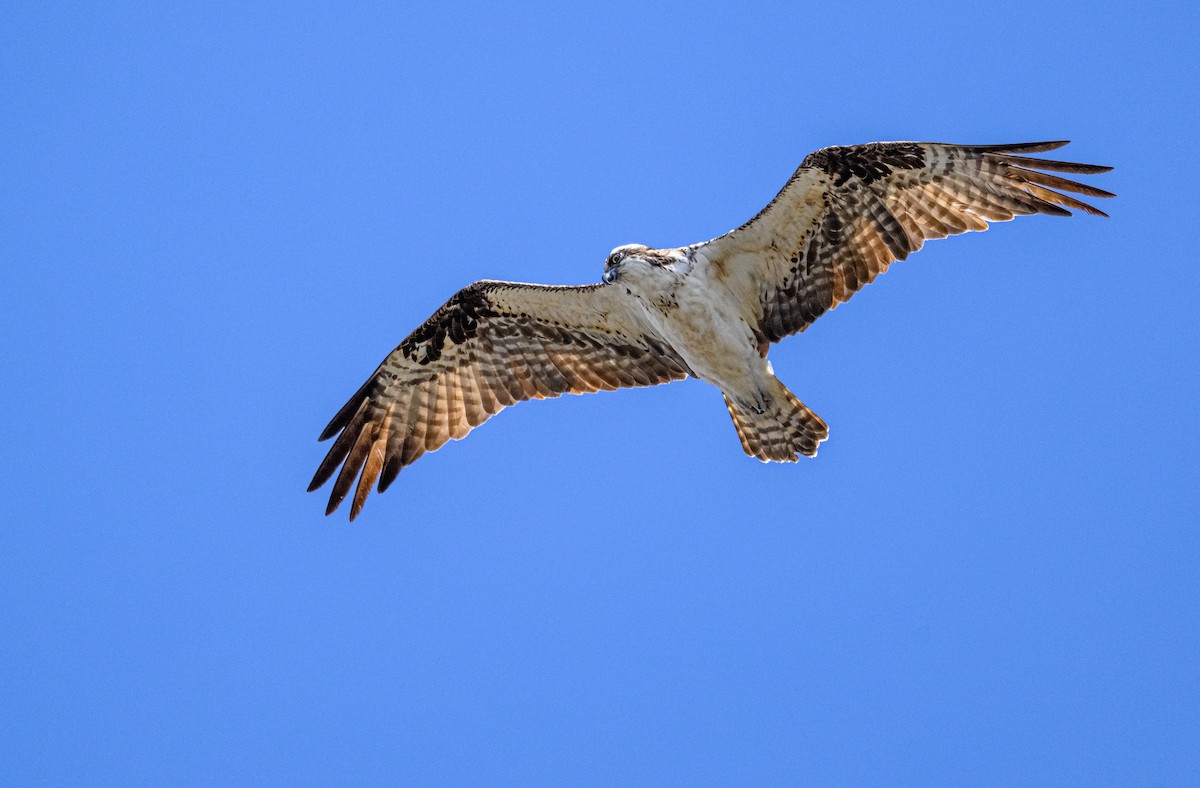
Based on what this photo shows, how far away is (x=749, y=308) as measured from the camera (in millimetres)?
11375

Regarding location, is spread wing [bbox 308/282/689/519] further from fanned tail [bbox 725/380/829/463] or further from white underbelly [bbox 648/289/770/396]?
fanned tail [bbox 725/380/829/463]

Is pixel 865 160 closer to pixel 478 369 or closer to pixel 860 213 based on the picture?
pixel 860 213

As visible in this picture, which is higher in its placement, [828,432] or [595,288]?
[595,288]

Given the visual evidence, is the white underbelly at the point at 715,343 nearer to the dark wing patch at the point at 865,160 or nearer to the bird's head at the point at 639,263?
the bird's head at the point at 639,263

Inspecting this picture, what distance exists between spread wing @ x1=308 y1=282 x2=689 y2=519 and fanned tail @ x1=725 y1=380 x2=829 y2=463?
80 cm

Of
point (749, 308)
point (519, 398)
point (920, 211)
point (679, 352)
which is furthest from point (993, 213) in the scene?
point (519, 398)

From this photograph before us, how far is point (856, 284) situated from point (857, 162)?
1067 millimetres

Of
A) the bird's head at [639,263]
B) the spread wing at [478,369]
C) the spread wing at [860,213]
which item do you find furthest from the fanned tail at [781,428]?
the bird's head at [639,263]

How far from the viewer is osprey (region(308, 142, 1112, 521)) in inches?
423

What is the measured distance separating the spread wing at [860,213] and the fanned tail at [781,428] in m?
0.62

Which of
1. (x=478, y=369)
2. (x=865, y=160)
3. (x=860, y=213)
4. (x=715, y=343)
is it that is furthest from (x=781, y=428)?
(x=478, y=369)

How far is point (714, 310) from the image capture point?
433 inches

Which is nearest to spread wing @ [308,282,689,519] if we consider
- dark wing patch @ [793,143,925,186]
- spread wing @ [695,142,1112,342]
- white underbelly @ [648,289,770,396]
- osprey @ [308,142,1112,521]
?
osprey @ [308,142,1112,521]

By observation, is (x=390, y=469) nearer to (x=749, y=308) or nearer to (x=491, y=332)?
(x=491, y=332)
